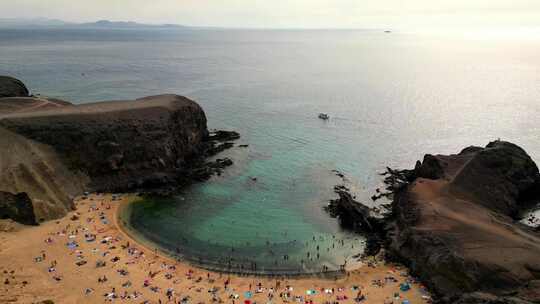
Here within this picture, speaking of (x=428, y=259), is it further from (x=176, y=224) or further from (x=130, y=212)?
(x=130, y=212)

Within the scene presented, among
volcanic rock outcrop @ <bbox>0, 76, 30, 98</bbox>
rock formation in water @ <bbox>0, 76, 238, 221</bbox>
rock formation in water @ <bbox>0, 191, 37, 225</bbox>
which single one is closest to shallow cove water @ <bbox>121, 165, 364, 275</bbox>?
rock formation in water @ <bbox>0, 76, 238, 221</bbox>

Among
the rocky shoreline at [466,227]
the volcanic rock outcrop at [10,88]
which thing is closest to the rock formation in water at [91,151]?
the volcanic rock outcrop at [10,88]

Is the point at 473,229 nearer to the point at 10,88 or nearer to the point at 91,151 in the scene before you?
the point at 91,151

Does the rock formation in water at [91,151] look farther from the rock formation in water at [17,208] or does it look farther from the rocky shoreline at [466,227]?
the rocky shoreline at [466,227]

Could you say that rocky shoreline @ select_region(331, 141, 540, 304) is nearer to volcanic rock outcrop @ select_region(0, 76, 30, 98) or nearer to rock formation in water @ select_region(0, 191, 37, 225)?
rock formation in water @ select_region(0, 191, 37, 225)

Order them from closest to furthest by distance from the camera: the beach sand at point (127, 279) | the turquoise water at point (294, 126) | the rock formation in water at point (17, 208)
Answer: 1. the beach sand at point (127, 279)
2. the rock formation in water at point (17, 208)
3. the turquoise water at point (294, 126)

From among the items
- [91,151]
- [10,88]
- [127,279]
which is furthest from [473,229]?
[10,88]

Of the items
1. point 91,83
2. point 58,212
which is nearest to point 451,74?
point 91,83
